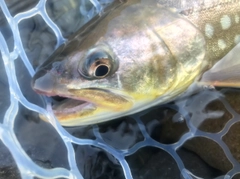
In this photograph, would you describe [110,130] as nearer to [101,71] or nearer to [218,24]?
[101,71]

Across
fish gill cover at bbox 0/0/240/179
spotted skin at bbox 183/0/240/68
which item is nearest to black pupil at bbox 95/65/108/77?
fish gill cover at bbox 0/0/240/179

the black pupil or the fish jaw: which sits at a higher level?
the black pupil

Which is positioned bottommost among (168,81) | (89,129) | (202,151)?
(202,151)

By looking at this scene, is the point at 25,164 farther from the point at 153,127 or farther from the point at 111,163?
the point at 153,127

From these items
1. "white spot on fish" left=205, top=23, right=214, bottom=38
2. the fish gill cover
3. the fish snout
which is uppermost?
the fish snout

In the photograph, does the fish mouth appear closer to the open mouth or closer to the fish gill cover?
the open mouth

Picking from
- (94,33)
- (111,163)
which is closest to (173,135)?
(111,163)

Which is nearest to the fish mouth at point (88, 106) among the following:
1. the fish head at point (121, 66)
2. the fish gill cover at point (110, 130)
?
the fish head at point (121, 66)

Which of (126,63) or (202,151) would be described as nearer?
(126,63)

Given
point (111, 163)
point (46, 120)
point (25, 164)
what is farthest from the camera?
point (111, 163)

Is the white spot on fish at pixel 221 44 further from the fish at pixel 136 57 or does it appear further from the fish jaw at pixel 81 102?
the fish jaw at pixel 81 102
